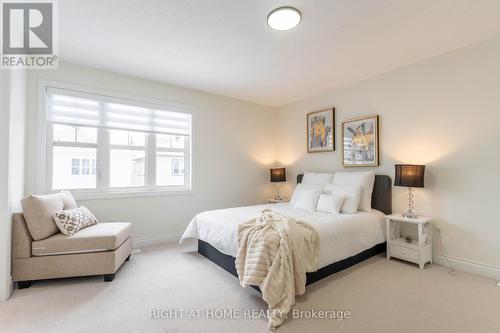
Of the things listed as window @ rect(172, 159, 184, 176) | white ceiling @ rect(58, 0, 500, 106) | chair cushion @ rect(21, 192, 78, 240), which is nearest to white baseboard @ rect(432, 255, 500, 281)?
white ceiling @ rect(58, 0, 500, 106)

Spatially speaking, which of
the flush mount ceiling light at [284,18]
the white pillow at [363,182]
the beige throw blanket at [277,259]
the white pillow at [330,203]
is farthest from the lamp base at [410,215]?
the flush mount ceiling light at [284,18]

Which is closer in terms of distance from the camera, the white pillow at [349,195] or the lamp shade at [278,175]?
the white pillow at [349,195]

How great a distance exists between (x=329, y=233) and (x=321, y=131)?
2320 mm

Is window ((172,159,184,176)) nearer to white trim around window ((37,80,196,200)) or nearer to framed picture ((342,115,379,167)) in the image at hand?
white trim around window ((37,80,196,200))

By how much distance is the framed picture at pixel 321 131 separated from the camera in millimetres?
4156

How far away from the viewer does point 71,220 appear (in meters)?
2.56

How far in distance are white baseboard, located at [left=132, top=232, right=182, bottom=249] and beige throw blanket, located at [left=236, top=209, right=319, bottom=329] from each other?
1.99 meters

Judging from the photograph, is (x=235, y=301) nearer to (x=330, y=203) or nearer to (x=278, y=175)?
(x=330, y=203)

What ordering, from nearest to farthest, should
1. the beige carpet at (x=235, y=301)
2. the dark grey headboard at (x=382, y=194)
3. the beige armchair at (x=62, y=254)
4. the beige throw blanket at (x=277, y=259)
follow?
1. the beige carpet at (x=235, y=301)
2. the beige throw blanket at (x=277, y=259)
3. the beige armchair at (x=62, y=254)
4. the dark grey headboard at (x=382, y=194)

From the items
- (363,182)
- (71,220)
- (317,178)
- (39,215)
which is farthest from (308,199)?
(39,215)

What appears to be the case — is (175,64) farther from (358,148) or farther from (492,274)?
(492,274)

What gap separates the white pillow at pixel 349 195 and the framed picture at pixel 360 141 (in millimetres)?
624

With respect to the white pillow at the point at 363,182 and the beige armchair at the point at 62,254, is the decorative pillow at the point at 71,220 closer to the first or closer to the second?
the beige armchair at the point at 62,254

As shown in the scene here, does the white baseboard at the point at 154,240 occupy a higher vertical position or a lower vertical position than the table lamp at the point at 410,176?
lower
